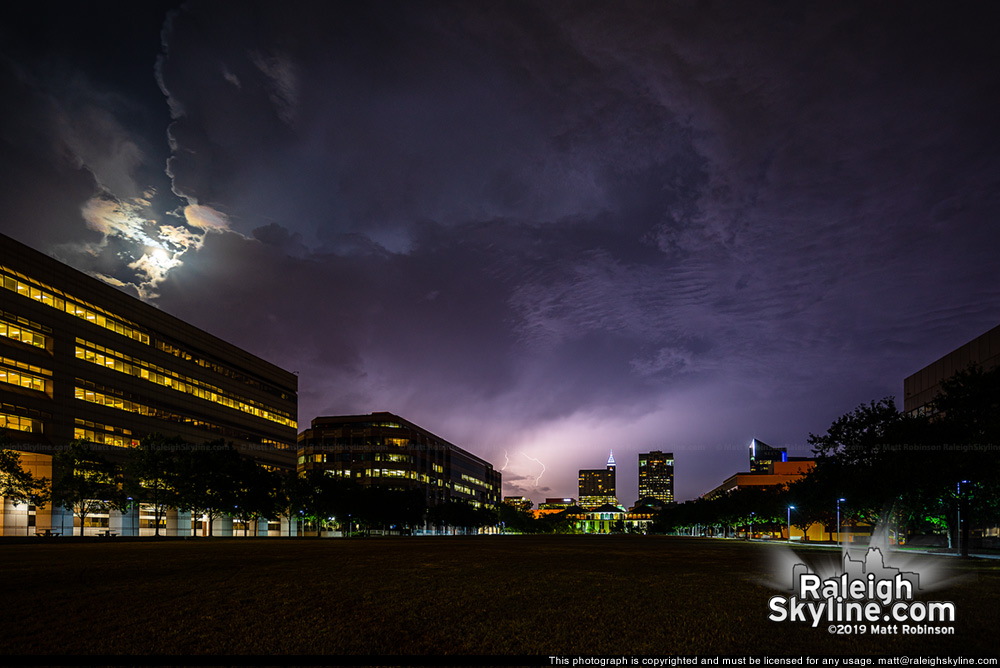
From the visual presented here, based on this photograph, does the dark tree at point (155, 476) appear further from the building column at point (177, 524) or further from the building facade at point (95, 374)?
the building column at point (177, 524)

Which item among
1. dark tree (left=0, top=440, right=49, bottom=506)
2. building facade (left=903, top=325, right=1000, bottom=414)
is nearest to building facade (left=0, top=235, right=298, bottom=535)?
dark tree (left=0, top=440, right=49, bottom=506)

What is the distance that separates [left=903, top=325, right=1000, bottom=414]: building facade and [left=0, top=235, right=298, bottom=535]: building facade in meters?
105

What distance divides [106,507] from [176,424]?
33.1 m

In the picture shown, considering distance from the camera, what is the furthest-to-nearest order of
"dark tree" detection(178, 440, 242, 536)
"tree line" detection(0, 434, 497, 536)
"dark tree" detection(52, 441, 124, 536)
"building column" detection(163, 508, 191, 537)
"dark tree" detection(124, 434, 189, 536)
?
"building column" detection(163, 508, 191, 537) → "dark tree" detection(178, 440, 242, 536) → "dark tree" detection(124, 434, 189, 536) → "dark tree" detection(52, 441, 124, 536) → "tree line" detection(0, 434, 497, 536)

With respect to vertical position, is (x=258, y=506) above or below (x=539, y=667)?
below

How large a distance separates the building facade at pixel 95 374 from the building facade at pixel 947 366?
10505 cm

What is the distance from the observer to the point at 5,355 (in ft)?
266

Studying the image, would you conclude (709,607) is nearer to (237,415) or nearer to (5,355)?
(5,355)

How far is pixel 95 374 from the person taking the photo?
97.1m

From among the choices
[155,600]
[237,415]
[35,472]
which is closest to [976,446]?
[155,600]

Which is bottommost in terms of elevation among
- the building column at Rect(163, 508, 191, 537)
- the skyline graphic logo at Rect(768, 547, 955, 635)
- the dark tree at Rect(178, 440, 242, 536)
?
the building column at Rect(163, 508, 191, 537)

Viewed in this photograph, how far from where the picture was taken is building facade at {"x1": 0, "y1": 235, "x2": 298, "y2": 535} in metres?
82.6

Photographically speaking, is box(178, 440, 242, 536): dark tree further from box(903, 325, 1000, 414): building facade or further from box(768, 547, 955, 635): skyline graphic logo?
box(903, 325, 1000, 414): building facade

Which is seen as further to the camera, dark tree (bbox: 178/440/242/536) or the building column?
the building column
